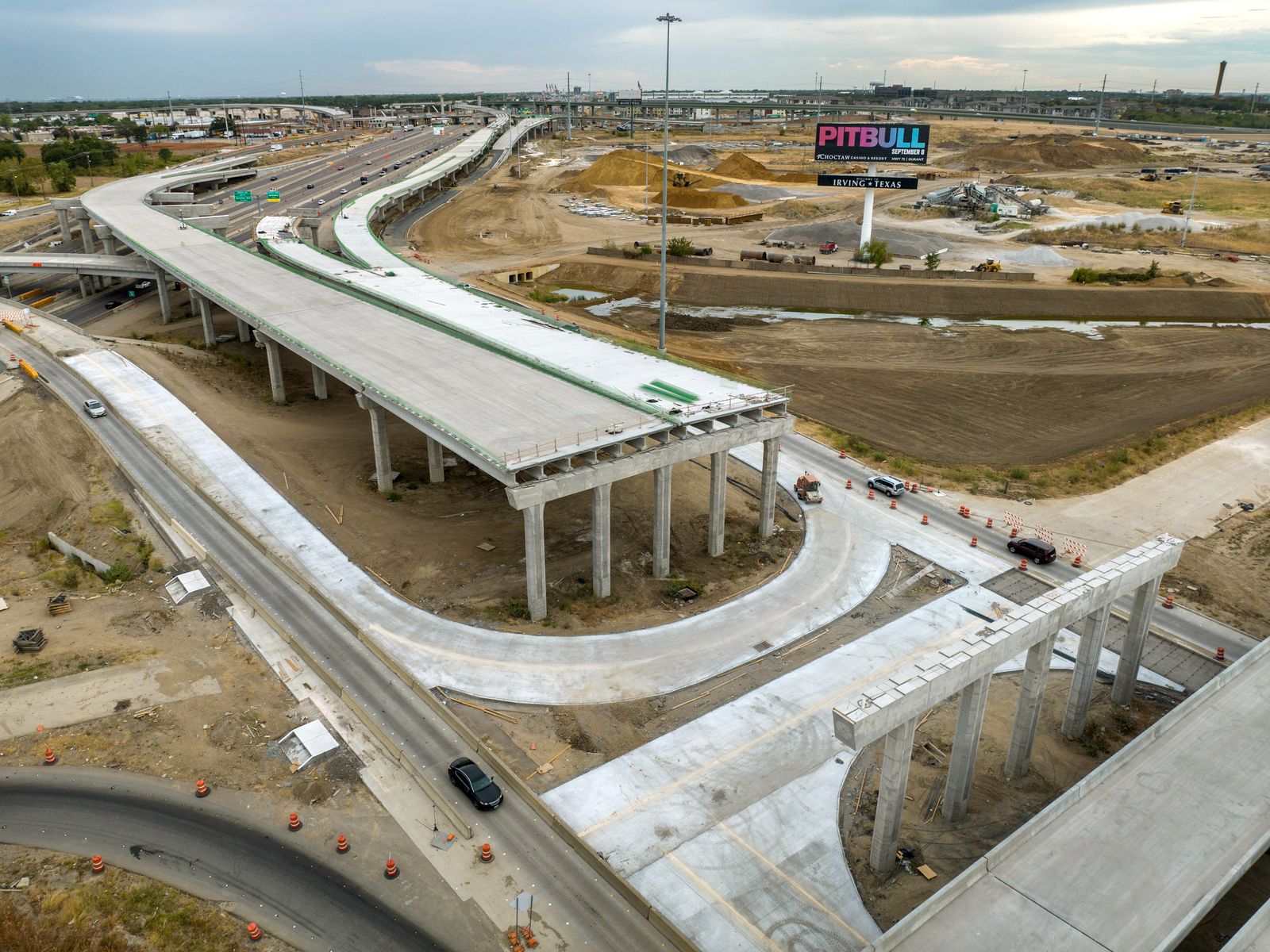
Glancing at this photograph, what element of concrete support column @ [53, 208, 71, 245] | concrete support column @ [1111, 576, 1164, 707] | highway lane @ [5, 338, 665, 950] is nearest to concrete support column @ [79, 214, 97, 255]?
concrete support column @ [53, 208, 71, 245]

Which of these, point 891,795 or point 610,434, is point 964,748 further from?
point 610,434

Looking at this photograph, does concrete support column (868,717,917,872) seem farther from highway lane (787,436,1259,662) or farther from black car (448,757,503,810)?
highway lane (787,436,1259,662)

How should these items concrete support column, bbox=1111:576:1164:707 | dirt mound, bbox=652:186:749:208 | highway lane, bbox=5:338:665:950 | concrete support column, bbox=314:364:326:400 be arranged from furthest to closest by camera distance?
dirt mound, bbox=652:186:749:208 < concrete support column, bbox=314:364:326:400 < concrete support column, bbox=1111:576:1164:707 < highway lane, bbox=5:338:665:950

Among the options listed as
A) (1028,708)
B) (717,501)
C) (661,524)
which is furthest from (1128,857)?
(717,501)

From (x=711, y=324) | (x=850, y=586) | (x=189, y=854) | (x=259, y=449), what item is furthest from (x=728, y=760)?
(x=711, y=324)

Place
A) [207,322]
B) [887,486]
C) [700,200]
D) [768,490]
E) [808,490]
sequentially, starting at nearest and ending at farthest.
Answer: [768,490] → [808,490] → [887,486] → [207,322] → [700,200]

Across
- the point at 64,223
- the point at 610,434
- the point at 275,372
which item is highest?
the point at 610,434
